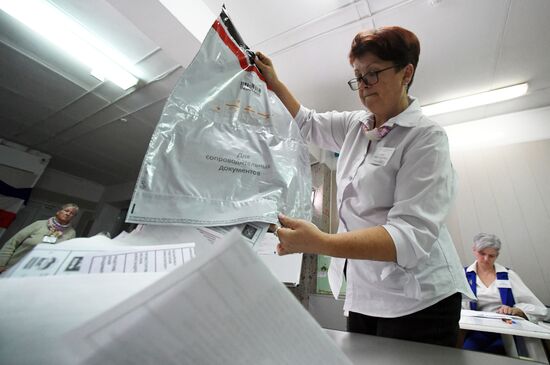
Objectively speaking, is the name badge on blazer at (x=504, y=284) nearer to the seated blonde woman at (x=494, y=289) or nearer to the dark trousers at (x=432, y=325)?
the seated blonde woman at (x=494, y=289)

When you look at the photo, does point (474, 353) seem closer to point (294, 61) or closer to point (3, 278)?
point (3, 278)

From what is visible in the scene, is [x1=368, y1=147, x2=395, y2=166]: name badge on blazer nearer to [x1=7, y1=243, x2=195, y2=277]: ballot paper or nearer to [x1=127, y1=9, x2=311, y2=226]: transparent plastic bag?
[x1=127, y1=9, x2=311, y2=226]: transparent plastic bag

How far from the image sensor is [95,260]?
0.24 meters

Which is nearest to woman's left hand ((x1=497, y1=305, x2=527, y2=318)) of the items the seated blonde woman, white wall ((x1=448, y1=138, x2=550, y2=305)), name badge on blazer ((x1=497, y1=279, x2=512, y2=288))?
the seated blonde woman

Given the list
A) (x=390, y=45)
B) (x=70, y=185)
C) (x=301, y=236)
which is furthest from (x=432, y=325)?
(x=70, y=185)

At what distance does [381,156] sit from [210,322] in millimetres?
628

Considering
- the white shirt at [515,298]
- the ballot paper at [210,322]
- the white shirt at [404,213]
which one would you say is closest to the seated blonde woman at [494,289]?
the white shirt at [515,298]

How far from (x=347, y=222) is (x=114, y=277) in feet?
2.06

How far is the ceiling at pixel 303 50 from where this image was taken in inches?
62.3

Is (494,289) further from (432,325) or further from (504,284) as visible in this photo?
(432,325)

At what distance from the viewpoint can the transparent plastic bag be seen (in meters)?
0.45

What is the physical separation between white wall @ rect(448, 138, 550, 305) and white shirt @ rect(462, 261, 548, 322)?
0.22m

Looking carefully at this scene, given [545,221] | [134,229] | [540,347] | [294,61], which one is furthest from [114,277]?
[545,221]

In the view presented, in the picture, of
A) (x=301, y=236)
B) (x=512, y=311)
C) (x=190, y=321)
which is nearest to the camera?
(x=190, y=321)
